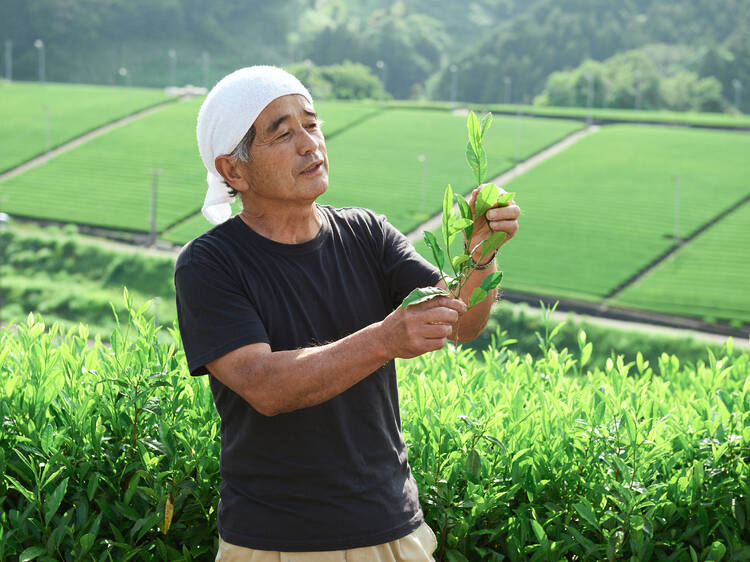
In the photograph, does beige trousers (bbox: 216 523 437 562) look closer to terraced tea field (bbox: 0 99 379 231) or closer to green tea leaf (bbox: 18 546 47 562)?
green tea leaf (bbox: 18 546 47 562)

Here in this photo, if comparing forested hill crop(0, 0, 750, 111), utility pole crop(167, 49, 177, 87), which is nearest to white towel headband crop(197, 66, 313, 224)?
forested hill crop(0, 0, 750, 111)

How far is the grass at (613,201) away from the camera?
39.8 meters

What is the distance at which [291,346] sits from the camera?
2039 millimetres

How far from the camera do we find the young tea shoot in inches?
73.6

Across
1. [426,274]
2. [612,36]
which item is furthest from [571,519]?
[612,36]

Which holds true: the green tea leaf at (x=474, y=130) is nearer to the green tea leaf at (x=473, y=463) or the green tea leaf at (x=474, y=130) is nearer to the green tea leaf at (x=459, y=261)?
the green tea leaf at (x=459, y=261)

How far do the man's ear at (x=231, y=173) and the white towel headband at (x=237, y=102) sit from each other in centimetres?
2

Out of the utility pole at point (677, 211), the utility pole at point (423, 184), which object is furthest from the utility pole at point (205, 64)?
the utility pole at point (677, 211)

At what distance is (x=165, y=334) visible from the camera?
3177 centimetres

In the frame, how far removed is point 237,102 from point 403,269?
591mm

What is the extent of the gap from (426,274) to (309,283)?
0.33 metres

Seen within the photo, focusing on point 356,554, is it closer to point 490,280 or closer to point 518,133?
point 490,280

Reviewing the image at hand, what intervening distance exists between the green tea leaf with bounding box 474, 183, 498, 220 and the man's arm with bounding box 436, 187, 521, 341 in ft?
0.05

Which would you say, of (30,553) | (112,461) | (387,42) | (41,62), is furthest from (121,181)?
(387,42)
